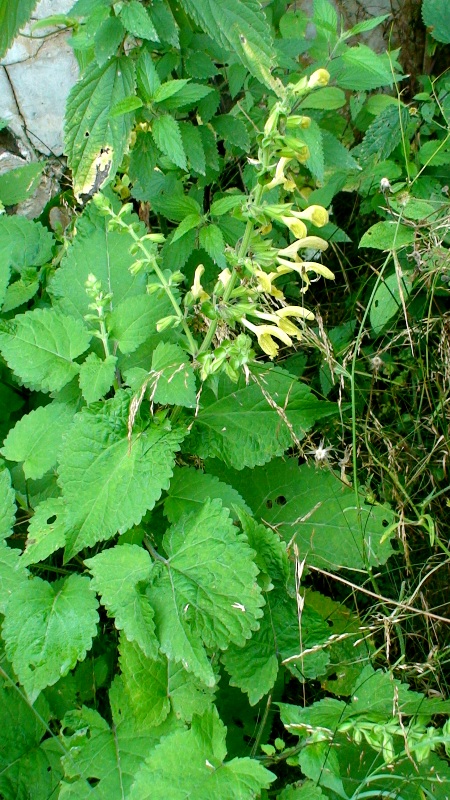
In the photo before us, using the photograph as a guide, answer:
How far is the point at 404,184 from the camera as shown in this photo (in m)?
2.04

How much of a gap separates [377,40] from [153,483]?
228cm

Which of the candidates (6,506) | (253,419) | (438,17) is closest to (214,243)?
(253,419)

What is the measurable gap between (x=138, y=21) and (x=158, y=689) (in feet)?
4.72

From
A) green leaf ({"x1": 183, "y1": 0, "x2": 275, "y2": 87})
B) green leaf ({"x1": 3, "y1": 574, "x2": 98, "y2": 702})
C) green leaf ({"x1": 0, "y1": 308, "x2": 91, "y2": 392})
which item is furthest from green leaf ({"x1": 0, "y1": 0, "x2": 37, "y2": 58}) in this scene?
green leaf ({"x1": 3, "y1": 574, "x2": 98, "y2": 702})

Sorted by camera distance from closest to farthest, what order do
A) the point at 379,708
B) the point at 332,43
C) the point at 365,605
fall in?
the point at 379,708 < the point at 365,605 < the point at 332,43

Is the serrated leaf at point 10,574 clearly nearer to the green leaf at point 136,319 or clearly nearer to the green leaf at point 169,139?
the green leaf at point 136,319

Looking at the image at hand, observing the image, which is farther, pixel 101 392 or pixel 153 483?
pixel 101 392

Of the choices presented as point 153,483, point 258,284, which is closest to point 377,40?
point 258,284

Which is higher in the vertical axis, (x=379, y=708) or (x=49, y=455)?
(x=49, y=455)

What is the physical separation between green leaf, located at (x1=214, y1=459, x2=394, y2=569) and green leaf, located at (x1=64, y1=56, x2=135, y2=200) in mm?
857

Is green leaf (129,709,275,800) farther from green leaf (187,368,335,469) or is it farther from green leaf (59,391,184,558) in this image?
green leaf (187,368,335,469)

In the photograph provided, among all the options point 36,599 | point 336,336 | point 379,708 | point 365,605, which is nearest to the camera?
point 379,708

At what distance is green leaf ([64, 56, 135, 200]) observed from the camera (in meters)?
1.68

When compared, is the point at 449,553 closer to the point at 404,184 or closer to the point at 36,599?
the point at 36,599
